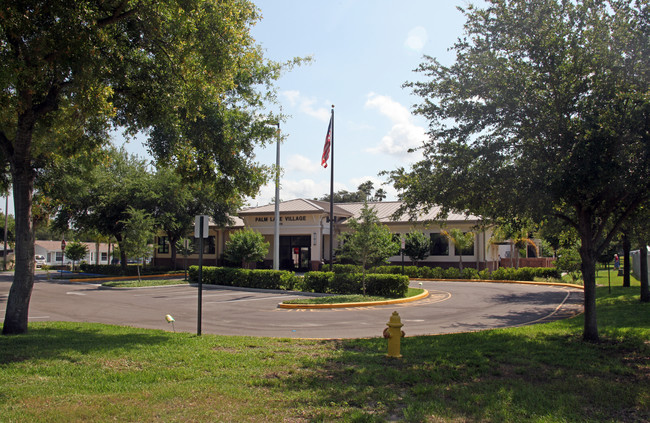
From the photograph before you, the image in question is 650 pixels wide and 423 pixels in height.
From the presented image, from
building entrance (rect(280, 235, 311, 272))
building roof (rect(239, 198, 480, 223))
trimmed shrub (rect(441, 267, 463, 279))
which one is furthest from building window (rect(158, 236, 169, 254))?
trimmed shrub (rect(441, 267, 463, 279))

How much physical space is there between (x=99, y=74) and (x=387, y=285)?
1462cm

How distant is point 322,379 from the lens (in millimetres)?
6617

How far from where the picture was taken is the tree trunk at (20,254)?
9.71 meters

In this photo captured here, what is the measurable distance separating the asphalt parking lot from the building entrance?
16.3 metres

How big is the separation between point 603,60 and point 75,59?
9.66 metres

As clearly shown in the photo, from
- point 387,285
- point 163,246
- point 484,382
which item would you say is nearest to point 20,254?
point 484,382

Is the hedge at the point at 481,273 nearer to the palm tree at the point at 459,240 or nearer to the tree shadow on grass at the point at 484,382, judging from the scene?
the palm tree at the point at 459,240

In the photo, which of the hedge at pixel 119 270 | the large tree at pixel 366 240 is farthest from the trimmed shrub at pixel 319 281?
the hedge at pixel 119 270

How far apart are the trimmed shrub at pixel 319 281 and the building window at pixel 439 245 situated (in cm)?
1666

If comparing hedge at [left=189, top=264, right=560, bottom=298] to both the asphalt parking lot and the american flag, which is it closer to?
the asphalt parking lot

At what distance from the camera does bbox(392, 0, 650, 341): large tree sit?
26.4 ft

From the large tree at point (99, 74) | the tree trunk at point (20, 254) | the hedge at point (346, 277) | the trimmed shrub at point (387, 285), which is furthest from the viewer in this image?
the hedge at point (346, 277)

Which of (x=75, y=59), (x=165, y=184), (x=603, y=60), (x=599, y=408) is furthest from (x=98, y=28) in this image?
(x=165, y=184)

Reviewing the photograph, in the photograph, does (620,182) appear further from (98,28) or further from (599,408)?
(98,28)
